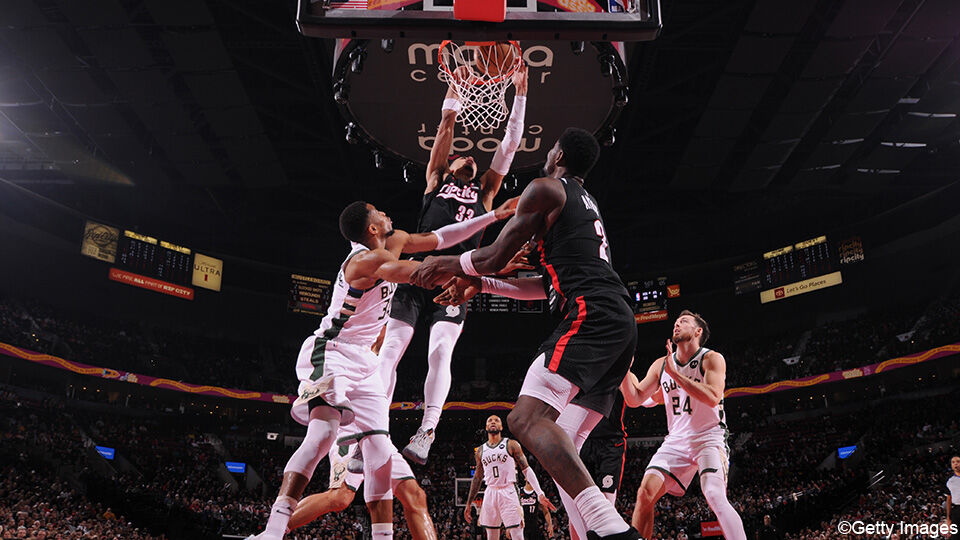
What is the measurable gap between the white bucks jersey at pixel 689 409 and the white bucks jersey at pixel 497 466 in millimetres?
3775

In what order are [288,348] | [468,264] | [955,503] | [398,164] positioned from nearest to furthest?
[468,264], [955,503], [398,164], [288,348]

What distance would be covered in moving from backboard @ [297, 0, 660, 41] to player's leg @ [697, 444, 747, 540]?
3307 mm

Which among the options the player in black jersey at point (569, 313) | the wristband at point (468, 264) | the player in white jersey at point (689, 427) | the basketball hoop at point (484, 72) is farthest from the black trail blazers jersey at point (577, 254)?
the basketball hoop at point (484, 72)

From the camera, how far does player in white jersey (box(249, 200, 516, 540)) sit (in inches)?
181

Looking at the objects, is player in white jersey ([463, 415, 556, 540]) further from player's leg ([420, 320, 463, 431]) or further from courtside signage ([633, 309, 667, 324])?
courtside signage ([633, 309, 667, 324])

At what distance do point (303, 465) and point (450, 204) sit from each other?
2.97 m

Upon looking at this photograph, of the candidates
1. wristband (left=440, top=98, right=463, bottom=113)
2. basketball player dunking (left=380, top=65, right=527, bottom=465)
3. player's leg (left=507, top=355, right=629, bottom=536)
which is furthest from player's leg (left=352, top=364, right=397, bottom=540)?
wristband (left=440, top=98, right=463, bottom=113)

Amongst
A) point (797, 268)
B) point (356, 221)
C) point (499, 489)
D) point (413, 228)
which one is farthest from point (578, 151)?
point (413, 228)

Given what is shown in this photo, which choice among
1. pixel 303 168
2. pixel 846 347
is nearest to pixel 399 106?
pixel 303 168

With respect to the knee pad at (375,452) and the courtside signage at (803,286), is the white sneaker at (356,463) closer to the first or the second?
the knee pad at (375,452)

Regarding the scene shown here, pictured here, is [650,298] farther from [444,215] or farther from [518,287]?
[518,287]

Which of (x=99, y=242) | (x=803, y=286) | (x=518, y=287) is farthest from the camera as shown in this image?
(x=803, y=286)

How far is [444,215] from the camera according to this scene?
21.7ft

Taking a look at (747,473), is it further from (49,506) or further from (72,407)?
(72,407)
